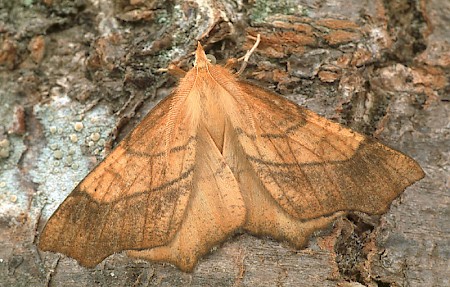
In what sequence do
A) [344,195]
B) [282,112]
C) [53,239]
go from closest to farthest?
[53,239]
[344,195]
[282,112]

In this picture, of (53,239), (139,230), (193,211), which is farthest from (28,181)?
(193,211)

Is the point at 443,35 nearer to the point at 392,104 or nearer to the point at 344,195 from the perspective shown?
the point at 392,104

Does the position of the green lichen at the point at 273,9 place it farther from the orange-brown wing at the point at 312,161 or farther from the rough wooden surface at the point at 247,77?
the orange-brown wing at the point at 312,161

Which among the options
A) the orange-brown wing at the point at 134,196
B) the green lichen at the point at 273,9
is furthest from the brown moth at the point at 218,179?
the green lichen at the point at 273,9

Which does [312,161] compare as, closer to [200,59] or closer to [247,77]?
[247,77]

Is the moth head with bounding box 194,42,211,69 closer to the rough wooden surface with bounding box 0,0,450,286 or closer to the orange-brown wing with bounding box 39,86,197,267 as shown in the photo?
the rough wooden surface with bounding box 0,0,450,286

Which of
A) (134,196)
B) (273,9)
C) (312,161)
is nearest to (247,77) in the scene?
(273,9)

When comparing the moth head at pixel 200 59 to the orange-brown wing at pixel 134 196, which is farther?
the moth head at pixel 200 59
